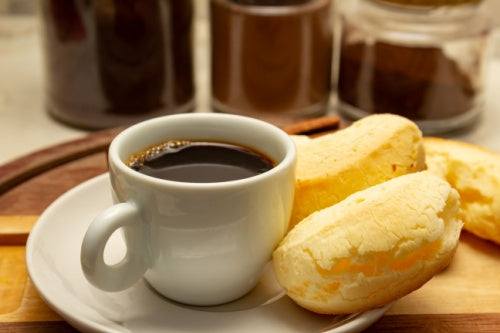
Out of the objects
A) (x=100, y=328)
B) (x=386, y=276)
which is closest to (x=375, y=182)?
(x=386, y=276)

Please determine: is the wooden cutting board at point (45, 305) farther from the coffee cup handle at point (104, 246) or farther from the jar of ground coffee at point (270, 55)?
the jar of ground coffee at point (270, 55)

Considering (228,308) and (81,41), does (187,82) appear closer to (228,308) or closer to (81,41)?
(81,41)

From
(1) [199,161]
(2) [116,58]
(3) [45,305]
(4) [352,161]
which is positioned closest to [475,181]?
(4) [352,161]

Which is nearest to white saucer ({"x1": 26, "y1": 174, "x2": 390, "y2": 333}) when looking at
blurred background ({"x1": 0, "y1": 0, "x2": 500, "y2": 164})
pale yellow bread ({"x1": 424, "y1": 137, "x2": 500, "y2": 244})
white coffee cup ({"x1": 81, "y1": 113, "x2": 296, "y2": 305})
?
white coffee cup ({"x1": 81, "y1": 113, "x2": 296, "y2": 305})

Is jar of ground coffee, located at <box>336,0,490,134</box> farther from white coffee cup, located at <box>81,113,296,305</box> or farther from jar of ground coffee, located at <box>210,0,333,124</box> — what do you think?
white coffee cup, located at <box>81,113,296,305</box>

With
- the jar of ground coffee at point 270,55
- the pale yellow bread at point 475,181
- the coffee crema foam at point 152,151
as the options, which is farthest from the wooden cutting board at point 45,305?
the jar of ground coffee at point 270,55

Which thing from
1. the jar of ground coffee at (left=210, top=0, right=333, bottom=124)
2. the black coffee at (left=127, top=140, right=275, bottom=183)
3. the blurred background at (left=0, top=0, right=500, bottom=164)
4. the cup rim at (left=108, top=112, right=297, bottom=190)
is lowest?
the blurred background at (left=0, top=0, right=500, bottom=164)

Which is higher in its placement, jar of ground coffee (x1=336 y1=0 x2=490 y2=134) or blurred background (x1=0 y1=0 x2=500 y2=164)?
jar of ground coffee (x1=336 y1=0 x2=490 y2=134)

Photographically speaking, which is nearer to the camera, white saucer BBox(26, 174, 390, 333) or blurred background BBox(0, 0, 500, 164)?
white saucer BBox(26, 174, 390, 333)
